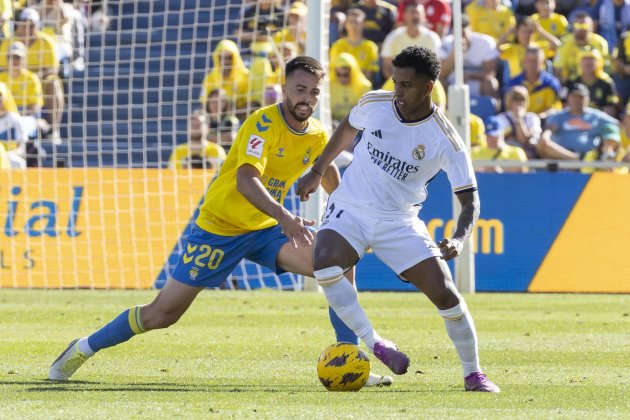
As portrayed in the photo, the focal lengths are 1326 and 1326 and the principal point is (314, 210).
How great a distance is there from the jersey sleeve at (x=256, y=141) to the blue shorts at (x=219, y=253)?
63 centimetres

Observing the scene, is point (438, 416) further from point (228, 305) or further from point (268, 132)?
point (228, 305)

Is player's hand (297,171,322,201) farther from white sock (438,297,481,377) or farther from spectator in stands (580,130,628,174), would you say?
spectator in stands (580,130,628,174)

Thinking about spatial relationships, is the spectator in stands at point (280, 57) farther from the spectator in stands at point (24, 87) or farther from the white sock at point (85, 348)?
the white sock at point (85, 348)

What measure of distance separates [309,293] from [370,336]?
858cm

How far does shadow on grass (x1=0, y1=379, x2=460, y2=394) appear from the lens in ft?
25.7

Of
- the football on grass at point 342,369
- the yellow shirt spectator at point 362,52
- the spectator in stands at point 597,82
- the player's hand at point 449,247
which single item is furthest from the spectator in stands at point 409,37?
the player's hand at point 449,247

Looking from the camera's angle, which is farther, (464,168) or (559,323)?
(559,323)

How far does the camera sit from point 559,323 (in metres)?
13.0

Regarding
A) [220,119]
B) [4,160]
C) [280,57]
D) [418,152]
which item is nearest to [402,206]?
[418,152]

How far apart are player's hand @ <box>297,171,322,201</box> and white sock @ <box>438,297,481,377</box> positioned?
3.96ft

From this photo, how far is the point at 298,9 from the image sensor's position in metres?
18.5

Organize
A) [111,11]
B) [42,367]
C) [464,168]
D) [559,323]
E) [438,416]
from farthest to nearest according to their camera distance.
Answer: [111,11], [559,323], [42,367], [464,168], [438,416]

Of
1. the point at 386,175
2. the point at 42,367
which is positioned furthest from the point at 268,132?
the point at 42,367

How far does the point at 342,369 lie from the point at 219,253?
4.61 feet
